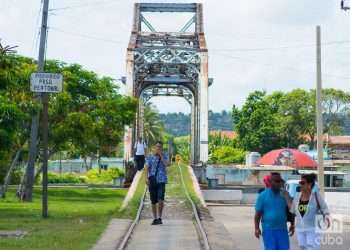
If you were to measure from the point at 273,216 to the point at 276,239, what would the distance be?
1.00 ft

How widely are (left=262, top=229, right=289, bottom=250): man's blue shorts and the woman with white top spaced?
1.55ft

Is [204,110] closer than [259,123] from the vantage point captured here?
Yes

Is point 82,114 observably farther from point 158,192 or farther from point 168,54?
point 168,54

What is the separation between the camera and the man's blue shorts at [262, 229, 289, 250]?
35.0 ft

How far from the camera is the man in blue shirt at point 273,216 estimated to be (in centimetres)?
1070

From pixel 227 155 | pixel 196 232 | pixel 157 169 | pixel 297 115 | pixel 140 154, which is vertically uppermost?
pixel 297 115

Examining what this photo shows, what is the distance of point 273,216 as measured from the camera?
1075 centimetres

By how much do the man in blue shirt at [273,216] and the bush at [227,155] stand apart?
91.9 meters

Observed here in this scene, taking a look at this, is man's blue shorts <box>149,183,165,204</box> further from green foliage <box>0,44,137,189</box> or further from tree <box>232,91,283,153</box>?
tree <box>232,91,283,153</box>

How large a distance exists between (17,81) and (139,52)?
146 ft

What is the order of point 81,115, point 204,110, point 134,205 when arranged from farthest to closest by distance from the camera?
point 204,110 < point 81,115 < point 134,205

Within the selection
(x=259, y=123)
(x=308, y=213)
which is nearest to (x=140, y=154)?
(x=308, y=213)

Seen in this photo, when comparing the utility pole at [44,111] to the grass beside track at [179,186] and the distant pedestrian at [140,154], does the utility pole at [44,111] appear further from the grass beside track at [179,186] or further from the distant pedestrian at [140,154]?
the distant pedestrian at [140,154]

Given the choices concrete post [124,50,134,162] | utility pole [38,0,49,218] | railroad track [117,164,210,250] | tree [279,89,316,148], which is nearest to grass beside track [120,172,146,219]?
railroad track [117,164,210,250]
